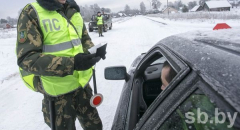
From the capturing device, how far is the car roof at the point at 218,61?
71cm

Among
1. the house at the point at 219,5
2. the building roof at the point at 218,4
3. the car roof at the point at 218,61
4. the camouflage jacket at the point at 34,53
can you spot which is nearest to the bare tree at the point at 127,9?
the building roof at the point at 218,4

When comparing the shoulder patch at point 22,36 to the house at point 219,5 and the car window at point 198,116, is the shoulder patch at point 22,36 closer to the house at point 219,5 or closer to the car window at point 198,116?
the car window at point 198,116

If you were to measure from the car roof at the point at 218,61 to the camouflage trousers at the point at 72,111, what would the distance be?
115cm

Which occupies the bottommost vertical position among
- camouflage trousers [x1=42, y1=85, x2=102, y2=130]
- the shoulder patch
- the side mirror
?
camouflage trousers [x1=42, y1=85, x2=102, y2=130]

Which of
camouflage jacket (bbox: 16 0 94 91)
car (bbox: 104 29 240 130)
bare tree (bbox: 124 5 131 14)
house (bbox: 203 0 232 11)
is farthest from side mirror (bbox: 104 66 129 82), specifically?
bare tree (bbox: 124 5 131 14)

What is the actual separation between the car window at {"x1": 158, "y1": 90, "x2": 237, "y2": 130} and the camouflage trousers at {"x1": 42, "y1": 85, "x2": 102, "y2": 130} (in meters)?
1.18

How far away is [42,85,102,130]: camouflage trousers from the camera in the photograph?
1.86 m

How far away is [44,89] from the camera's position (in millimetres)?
1754

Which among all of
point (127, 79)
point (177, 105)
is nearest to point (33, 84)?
point (127, 79)

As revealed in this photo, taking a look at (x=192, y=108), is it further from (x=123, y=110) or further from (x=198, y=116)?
(x=123, y=110)

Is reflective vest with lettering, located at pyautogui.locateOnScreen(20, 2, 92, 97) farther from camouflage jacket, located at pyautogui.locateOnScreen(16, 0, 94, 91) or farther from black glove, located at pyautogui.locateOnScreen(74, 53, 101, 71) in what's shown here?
black glove, located at pyautogui.locateOnScreen(74, 53, 101, 71)

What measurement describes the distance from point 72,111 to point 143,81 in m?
0.83

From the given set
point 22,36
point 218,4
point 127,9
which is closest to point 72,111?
point 22,36

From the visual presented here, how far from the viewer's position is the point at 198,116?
2.69 feet
